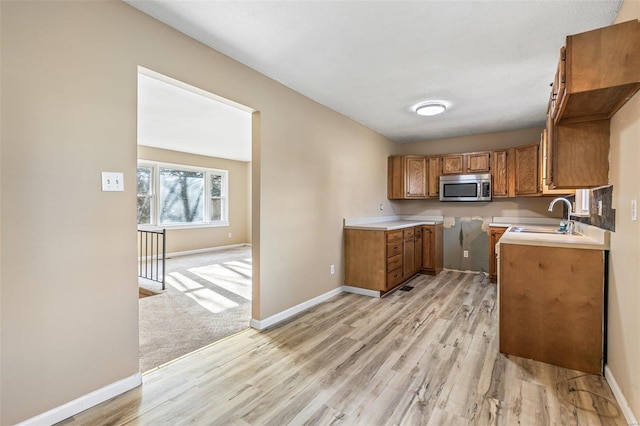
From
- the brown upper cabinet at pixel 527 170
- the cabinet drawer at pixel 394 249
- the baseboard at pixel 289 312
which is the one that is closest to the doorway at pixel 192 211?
the baseboard at pixel 289 312

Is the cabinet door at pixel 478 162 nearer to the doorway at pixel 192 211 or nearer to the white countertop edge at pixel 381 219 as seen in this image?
the white countertop edge at pixel 381 219

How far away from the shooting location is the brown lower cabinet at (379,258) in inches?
152

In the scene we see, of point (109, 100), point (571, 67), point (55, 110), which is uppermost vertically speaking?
point (571, 67)

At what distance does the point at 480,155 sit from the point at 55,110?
5286mm

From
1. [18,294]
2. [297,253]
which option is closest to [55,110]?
[18,294]

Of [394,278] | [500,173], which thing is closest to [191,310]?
[394,278]

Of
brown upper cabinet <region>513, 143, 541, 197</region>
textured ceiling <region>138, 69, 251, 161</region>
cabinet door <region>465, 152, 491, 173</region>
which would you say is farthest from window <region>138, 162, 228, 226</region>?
brown upper cabinet <region>513, 143, 541, 197</region>

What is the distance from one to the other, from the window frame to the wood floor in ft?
16.2

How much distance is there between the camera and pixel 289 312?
319 cm

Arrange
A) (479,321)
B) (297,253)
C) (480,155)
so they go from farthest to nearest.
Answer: (480,155) → (297,253) → (479,321)

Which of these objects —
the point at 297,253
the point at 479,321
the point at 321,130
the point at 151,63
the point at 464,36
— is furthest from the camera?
the point at 321,130

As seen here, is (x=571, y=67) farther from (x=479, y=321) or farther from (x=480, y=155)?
(x=480, y=155)

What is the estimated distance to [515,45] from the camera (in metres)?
2.36

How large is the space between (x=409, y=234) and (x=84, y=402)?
4.01 m
